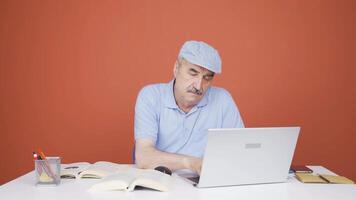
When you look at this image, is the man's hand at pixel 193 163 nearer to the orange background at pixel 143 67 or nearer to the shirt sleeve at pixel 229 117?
the shirt sleeve at pixel 229 117

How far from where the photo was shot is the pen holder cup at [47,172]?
5.91 ft

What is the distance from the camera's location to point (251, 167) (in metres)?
1.85

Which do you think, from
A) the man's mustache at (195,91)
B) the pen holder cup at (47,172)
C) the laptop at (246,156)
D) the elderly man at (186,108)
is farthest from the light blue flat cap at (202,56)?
the pen holder cup at (47,172)

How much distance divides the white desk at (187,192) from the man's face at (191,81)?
0.68 metres

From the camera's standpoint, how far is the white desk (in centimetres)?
165

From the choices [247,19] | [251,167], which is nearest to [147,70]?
[247,19]

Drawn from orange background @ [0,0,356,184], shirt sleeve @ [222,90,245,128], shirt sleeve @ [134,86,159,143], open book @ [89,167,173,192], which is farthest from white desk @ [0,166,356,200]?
orange background @ [0,0,356,184]

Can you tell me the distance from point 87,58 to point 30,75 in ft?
1.51

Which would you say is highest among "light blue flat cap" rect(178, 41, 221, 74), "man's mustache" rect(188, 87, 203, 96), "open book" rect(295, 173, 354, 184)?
"light blue flat cap" rect(178, 41, 221, 74)

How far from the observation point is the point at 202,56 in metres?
2.42

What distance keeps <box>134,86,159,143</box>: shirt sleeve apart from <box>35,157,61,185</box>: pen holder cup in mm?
630

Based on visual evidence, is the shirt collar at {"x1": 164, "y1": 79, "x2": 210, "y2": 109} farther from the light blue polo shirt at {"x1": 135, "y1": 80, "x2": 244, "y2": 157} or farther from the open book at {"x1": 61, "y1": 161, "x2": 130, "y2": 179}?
the open book at {"x1": 61, "y1": 161, "x2": 130, "y2": 179}

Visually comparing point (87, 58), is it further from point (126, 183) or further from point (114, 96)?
point (126, 183)

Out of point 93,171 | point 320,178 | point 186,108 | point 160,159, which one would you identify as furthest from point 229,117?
point 93,171
